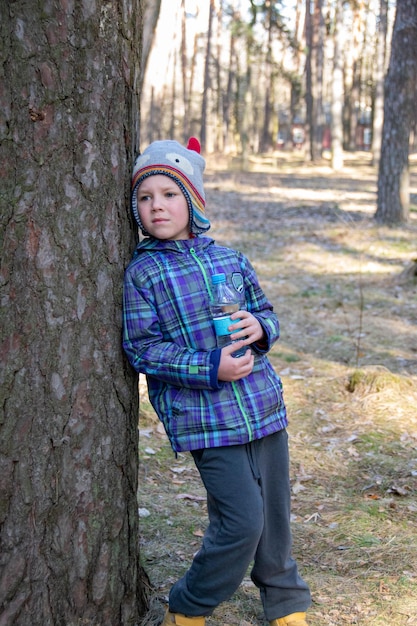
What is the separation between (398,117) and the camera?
42.0 feet

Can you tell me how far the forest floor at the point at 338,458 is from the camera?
314 cm

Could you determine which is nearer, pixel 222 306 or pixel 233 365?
pixel 233 365

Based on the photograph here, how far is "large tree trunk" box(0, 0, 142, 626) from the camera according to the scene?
2268mm

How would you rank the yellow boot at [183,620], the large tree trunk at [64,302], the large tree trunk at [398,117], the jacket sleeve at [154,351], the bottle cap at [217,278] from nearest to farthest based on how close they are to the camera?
the large tree trunk at [64,302] < the jacket sleeve at [154,351] < the bottle cap at [217,278] < the yellow boot at [183,620] < the large tree trunk at [398,117]

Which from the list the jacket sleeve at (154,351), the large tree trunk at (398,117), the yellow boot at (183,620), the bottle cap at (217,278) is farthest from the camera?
the large tree trunk at (398,117)

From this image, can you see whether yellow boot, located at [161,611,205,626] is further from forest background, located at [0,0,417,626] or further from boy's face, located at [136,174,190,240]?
boy's face, located at [136,174,190,240]

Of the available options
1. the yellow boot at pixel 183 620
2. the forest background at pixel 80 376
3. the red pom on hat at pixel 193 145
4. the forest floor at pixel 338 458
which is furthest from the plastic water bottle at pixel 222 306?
the forest floor at pixel 338 458

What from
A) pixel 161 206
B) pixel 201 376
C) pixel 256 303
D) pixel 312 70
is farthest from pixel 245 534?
pixel 312 70

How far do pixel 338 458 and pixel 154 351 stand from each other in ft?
8.15

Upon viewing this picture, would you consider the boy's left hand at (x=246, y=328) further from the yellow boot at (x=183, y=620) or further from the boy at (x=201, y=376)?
the yellow boot at (x=183, y=620)

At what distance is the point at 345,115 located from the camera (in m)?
44.4

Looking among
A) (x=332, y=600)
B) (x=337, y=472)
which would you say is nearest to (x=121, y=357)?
(x=332, y=600)

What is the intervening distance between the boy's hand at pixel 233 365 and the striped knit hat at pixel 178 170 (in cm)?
51

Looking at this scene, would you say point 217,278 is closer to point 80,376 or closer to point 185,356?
point 185,356
